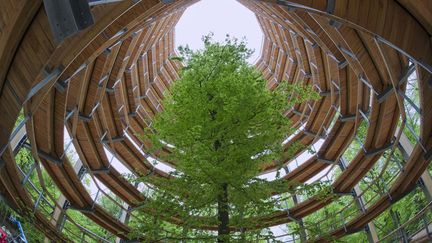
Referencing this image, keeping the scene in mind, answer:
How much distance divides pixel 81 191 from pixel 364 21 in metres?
14.9

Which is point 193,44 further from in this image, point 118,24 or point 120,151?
point 118,24

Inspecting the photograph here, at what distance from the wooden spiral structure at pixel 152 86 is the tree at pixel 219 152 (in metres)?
0.89

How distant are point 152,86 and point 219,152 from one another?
22.6 metres

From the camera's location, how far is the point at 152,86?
3102 cm

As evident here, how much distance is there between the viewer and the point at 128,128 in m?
25.7

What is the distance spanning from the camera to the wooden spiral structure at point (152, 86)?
26.0 ft

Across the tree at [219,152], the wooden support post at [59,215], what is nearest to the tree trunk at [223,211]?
the tree at [219,152]

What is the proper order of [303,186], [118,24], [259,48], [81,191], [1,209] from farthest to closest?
1. [259,48]
2. [81,191]
3. [1,209]
4. [118,24]
5. [303,186]

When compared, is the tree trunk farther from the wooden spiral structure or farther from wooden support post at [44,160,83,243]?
wooden support post at [44,160,83,243]

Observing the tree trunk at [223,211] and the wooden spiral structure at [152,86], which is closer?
the wooden spiral structure at [152,86]

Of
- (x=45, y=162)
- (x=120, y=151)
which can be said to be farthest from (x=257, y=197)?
(x=120, y=151)

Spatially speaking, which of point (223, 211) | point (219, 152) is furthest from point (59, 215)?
point (219, 152)

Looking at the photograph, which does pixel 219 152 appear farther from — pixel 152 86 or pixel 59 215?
pixel 152 86

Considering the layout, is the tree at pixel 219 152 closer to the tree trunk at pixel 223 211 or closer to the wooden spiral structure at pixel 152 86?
the tree trunk at pixel 223 211
